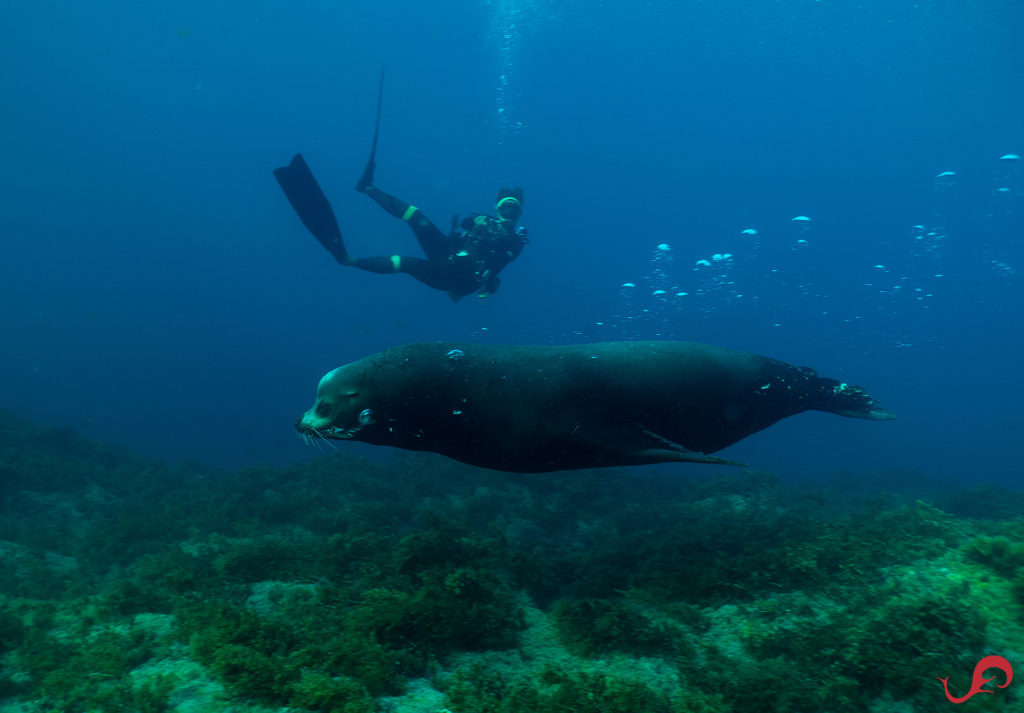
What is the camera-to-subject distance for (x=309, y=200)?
30.1ft

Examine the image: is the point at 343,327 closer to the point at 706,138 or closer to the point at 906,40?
the point at 706,138

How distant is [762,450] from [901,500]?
50.9 m

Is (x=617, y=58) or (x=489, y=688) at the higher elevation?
(x=617, y=58)

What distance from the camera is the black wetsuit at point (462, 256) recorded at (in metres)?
10.7

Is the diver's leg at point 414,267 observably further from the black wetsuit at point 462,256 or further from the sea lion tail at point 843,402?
the sea lion tail at point 843,402

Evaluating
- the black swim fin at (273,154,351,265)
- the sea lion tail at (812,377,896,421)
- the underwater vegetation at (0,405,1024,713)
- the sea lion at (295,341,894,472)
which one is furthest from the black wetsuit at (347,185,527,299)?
the sea lion tail at (812,377,896,421)

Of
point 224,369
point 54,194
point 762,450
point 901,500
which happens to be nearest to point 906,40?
point 762,450

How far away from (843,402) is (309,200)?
30.1 feet

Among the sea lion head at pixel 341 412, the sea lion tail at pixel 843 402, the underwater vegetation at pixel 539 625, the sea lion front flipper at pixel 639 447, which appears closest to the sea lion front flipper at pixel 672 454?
the sea lion front flipper at pixel 639 447

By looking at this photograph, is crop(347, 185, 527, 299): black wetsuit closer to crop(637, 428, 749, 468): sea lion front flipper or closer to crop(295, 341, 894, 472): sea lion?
crop(295, 341, 894, 472): sea lion

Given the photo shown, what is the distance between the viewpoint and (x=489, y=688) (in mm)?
2387

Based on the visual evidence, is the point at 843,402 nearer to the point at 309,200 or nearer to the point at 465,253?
the point at 465,253

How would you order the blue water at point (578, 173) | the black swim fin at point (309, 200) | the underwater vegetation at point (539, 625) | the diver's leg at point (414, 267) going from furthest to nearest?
the blue water at point (578, 173) → the diver's leg at point (414, 267) → the black swim fin at point (309, 200) → the underwater vegetation at point (539, 625)

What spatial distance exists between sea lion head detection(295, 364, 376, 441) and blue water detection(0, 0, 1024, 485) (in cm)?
5423
